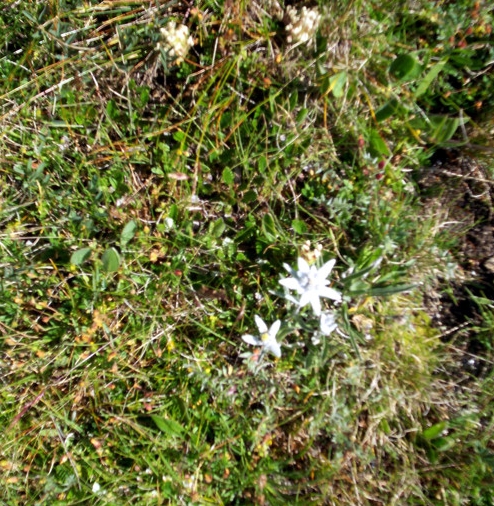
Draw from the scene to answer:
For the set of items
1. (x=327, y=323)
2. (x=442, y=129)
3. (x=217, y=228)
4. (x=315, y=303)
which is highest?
(x=442, y=129)

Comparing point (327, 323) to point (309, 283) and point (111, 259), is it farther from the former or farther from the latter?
point (111, 259)

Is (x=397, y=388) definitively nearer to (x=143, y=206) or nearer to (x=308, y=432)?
(x=308, y=432)

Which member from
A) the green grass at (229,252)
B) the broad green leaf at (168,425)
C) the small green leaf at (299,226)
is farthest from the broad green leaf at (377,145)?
the broad green leaf at (168,425)

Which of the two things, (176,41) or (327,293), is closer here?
(327,293)

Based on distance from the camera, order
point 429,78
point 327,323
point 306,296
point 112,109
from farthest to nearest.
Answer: point 112,109 < point 429,78 < point 327,323 < point 306,296

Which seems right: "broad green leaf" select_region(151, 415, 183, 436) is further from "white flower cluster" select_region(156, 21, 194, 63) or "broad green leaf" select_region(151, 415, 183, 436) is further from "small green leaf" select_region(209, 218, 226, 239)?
"white flower cluster" select_region(156, 21, 194, 63)

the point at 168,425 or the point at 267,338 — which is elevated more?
the point at 267,338

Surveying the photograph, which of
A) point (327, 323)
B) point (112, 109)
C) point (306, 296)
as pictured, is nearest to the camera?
point (306, 296)

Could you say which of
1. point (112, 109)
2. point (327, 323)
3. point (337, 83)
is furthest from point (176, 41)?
point (327, 323)
